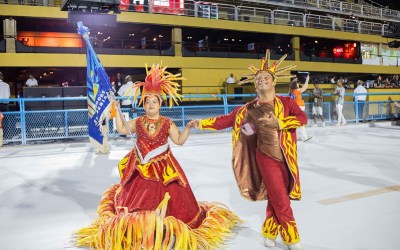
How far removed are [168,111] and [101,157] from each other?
13.3 feet

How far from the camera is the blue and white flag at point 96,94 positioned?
3.80 m

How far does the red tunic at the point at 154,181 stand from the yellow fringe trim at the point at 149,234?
11cm

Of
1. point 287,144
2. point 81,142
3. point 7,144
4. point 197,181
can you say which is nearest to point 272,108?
point 287,144

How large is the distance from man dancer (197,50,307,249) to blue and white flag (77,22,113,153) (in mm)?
1334

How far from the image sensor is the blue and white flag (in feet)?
12.5

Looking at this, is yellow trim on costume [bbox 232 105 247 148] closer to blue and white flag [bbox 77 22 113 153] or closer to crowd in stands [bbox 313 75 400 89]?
blue and white flag [bbox 77 22 113 153]

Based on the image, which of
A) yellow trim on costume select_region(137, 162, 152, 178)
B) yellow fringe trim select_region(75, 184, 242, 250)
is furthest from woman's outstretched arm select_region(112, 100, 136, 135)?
yellow fringe trim select_region(75, 184, 242, 250)

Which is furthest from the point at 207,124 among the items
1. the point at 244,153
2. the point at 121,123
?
the point at 121,123

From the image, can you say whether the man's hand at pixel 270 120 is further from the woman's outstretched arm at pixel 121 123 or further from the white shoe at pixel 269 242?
the woman's outstretched arm at pixel 121 123

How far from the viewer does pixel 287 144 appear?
2811 millimetres

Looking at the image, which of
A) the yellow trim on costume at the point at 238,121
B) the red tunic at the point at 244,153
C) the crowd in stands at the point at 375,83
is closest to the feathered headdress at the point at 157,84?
the red tunic at the point at 244,153

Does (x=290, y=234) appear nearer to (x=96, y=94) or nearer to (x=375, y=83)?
(x=96, y=94)

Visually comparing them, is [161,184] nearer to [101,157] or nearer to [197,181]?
[197,181]

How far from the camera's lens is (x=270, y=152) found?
2.83 m
